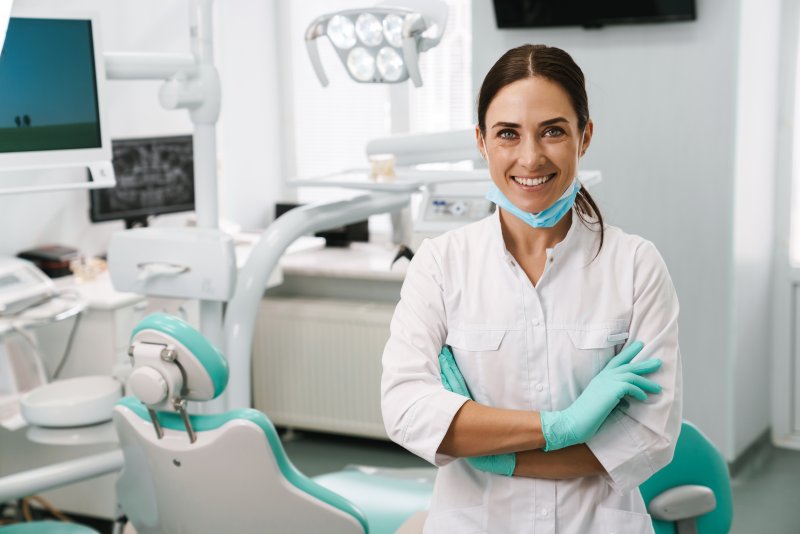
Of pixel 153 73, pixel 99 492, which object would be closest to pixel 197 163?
pixel 153 73

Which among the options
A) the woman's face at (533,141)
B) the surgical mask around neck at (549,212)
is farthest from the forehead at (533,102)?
the surgical mask around neck at (549,212)

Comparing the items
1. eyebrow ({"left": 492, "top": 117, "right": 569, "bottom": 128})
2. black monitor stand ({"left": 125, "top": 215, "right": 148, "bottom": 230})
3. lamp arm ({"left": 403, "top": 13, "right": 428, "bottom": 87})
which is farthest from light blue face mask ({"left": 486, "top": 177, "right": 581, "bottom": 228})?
black monitor stand ({"left": 125, "top": 215, "right": 148, "bottom": 230})

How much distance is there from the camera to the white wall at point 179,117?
3.88m

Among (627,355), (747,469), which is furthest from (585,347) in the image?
(747,469)

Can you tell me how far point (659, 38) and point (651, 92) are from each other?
0.19 meters

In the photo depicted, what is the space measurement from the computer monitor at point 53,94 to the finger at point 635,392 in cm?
138

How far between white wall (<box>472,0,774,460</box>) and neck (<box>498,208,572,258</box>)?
227 cm

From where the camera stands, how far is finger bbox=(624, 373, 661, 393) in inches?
55.9

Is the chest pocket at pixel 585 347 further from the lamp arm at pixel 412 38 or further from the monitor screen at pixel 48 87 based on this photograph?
the monitor screen at pixel 48 87

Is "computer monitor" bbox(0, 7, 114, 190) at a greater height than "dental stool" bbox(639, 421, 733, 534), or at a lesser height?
greater

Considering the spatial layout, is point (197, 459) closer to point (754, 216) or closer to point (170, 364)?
point (170, 364)

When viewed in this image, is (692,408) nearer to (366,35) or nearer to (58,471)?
(366,35)

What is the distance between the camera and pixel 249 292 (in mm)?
2561

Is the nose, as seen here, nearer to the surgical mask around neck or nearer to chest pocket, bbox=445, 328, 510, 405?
the surgical mask around neck
